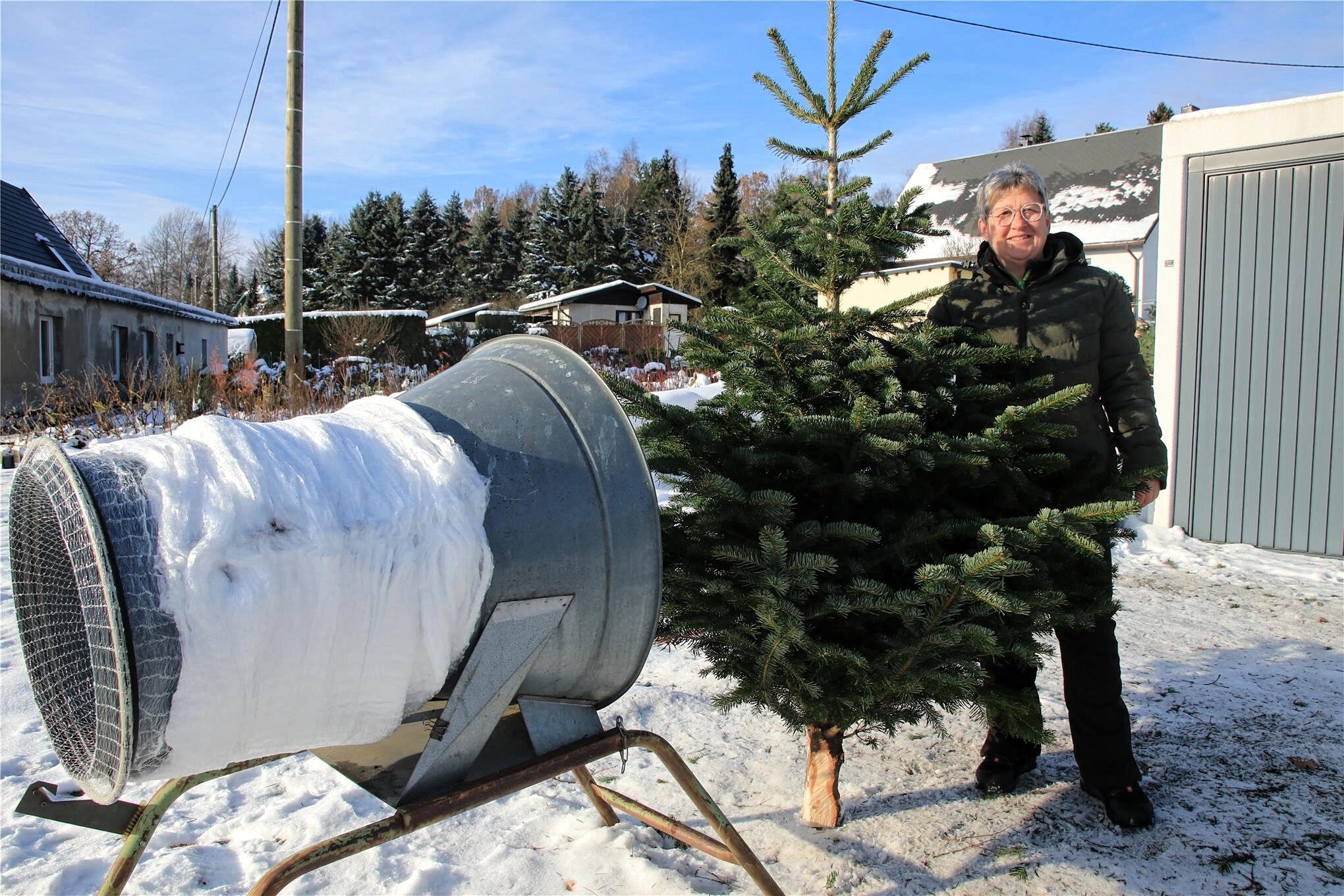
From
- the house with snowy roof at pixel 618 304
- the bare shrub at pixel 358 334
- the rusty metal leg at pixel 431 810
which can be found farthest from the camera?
the house with snowy roof at pixel 618 304

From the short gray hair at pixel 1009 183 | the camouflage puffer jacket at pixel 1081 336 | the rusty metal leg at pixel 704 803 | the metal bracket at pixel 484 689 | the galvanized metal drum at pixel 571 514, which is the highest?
the short gray hair at pixel 1009 183

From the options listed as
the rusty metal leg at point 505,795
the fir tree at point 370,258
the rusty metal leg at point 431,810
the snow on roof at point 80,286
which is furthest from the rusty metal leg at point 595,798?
the fir tree at point 370,258

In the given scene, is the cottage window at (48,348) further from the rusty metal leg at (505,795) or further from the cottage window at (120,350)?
the rusty metal leg at (505,795)

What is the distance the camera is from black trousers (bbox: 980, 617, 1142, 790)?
277 centimetres

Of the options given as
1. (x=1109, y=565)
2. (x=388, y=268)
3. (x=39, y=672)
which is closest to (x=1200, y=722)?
(x=1109, y=565)

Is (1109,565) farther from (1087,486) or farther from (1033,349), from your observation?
(1033,349)

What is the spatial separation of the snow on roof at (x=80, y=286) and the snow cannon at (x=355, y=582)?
544 inches

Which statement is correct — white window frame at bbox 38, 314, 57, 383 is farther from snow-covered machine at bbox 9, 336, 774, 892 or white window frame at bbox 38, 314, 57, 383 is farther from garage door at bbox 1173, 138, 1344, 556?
garage door at bbox 1173, 138, 1344, 556

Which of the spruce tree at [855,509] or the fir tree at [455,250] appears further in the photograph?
the fir tree at [455,250]

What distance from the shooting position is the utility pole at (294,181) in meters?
10.5

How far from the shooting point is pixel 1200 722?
3510mm

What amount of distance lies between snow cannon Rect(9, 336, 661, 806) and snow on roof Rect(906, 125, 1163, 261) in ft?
94.4

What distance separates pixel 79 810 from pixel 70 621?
0.40m

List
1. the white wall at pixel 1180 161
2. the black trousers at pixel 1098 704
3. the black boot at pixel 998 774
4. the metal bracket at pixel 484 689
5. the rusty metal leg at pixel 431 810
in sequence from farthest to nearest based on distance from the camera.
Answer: the white wall at pixel 1180 161
the black boot at pixel 998 774
the black trousers at pixel 1098 704
the metal bracket at pixel 484 689
the rusty metal leg at pixel 431 810
